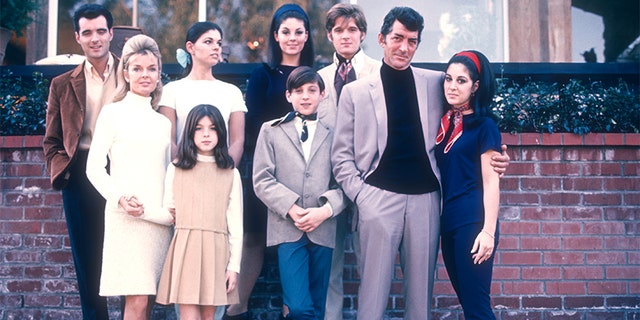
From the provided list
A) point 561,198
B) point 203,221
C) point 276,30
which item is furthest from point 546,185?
point 203,221

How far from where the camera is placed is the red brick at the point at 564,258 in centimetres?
489

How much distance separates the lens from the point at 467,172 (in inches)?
145

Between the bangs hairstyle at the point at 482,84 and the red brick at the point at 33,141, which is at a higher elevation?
the bangs hairstyle at the point at 482,84

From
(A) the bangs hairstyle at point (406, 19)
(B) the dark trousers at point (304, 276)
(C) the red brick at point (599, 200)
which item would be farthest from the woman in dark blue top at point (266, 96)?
(C) the red brick at point (599, 200)

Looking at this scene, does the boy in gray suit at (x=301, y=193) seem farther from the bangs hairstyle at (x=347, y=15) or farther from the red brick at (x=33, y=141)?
A: the red brick at (x=33, y=141)

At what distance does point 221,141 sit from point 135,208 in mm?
612

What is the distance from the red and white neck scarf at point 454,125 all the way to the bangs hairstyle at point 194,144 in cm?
122

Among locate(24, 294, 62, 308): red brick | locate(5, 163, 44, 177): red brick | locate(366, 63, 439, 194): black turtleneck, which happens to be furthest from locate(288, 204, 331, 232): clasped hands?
locate(5, 163, 44, 177): red brick

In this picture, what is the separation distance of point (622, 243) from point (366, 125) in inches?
90.1

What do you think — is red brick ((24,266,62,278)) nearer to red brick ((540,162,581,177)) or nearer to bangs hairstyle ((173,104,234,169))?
bangs hairstyle ((173,104,234,169))

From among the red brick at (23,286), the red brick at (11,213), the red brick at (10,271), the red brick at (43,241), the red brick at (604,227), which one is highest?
→ the red brick at (11,213)

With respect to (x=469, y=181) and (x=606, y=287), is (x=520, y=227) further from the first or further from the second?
(x=469, y=181)

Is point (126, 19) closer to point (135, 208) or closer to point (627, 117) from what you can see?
point (135, 208)

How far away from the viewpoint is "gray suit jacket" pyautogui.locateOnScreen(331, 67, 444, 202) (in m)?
3.86
